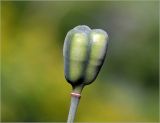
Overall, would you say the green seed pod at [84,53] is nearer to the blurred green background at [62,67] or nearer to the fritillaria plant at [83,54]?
the fritillaria plant at [83,54]

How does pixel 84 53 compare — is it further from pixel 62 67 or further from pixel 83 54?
pixel 62 67

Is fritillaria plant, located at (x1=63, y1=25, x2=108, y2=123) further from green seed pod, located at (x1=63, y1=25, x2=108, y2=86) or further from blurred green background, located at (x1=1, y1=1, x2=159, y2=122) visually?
blurred green background, located at (x1=1, y1=1, x2=159, y2=122)

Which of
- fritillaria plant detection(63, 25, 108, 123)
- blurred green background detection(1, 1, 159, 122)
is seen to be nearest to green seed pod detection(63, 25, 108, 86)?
fritillaria plant detection(63, 25, 108, 123)

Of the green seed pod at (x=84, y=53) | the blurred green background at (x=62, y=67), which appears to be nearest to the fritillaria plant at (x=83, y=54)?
the green seed pod at (x=84, y=53)

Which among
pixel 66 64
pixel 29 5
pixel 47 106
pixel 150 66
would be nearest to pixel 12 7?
pixel 29 5

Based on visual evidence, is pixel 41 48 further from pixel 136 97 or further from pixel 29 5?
pixel 136 97

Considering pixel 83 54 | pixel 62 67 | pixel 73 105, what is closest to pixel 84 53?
pixel 83 54
